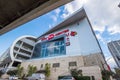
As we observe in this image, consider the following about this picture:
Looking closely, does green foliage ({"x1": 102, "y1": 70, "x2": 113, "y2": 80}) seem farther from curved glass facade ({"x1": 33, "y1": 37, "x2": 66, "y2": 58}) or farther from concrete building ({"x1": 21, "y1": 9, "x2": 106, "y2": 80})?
curved glass facade ({"x1": 33, "y1": 37, "x2": 66, "y2": 58})

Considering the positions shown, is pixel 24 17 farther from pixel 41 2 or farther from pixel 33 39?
pixel 33 39

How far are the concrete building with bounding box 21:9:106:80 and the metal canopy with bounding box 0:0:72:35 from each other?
18.8 meters

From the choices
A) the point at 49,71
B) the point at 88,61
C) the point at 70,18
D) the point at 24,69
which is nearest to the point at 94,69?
the point at 88,61

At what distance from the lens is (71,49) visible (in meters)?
26.5

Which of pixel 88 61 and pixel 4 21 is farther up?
pixel 88 61

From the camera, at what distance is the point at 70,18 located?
99.1 feet

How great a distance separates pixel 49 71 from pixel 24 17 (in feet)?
73.6

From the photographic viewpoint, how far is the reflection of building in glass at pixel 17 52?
33.2m

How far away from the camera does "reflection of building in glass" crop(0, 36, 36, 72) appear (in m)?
33.2

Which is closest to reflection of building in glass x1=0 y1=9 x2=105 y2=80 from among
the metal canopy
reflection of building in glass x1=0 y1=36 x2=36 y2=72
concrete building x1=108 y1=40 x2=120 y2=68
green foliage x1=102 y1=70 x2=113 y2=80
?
reflection of building in glass x1=0 y1=36 x2=36 y2=72

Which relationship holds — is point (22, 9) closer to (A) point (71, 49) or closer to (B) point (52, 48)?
(A) point (71, 49)

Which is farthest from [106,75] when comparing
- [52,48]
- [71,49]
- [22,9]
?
[22,9]

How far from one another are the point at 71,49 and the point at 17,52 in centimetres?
1999

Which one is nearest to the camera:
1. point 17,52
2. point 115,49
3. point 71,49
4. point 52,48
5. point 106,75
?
point 106,75
